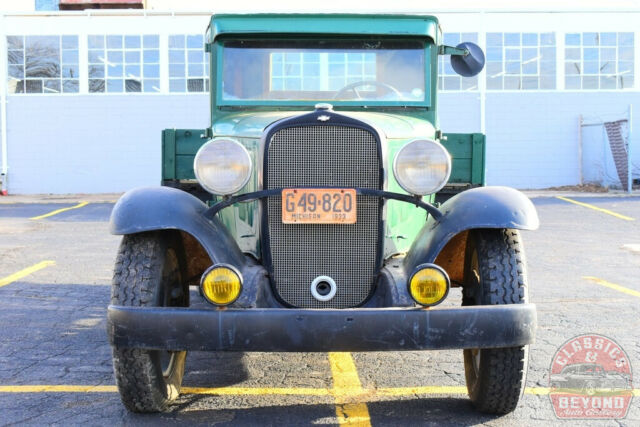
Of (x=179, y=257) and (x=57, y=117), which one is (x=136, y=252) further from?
(x=57, y=117)

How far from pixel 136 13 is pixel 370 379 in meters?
20.3

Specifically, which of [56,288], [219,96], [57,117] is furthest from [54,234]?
[57,117]

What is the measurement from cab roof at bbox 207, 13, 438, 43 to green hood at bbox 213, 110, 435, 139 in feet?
1.89

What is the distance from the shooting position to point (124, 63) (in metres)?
23.3

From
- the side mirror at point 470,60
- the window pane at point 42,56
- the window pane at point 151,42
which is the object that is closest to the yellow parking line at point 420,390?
the side mirror at point 470,60

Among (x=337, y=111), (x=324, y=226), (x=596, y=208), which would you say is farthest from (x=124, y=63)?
(x=324, y=226)

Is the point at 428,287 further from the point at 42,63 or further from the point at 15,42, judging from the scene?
the point at 15,42

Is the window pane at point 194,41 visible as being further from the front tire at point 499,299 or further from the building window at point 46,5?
the front tire at point 499,299

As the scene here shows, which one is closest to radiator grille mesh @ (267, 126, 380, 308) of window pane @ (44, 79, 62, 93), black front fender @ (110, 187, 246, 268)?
black front fender @ (110, 187, 246, 268)

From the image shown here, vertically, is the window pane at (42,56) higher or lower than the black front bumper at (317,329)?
higher

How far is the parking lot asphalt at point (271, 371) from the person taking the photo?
162 inches

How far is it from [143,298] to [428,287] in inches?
53.8

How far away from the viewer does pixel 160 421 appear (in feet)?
13.2

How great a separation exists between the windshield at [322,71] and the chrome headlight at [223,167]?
1166 millimetres
